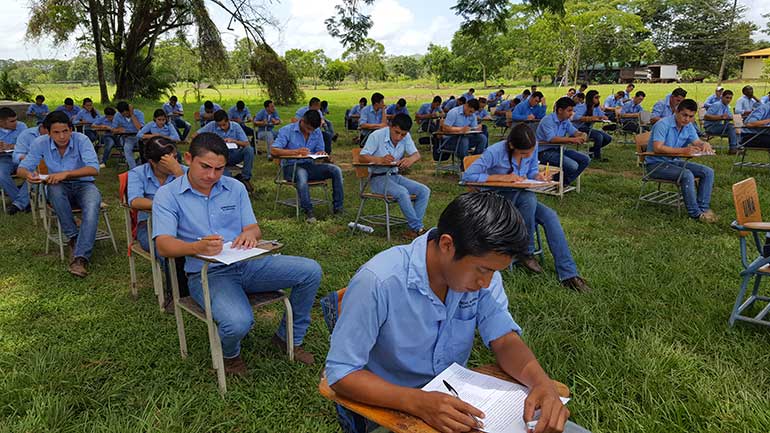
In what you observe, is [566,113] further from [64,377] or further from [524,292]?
[64,377]

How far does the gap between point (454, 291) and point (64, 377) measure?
2691 millimetres

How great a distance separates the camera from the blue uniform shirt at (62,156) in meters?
5.22

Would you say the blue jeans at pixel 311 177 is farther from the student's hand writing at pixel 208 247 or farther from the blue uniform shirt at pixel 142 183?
the student's hand writing at pixel 208 247

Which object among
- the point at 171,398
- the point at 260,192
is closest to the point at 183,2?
Answer: the point at 260,192

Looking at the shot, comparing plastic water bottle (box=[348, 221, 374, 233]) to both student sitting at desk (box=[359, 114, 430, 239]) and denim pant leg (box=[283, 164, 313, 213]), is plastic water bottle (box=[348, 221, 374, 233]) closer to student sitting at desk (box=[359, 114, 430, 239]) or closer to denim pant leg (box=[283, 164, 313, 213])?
student sitting at desk (box=[359, 114, 430, 239])

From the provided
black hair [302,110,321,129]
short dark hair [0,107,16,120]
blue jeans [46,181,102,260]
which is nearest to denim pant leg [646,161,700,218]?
black hair [302,110,321,129]

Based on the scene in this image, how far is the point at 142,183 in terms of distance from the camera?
13.7 ft

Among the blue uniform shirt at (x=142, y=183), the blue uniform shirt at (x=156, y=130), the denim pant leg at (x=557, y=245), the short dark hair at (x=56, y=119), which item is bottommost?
the denim pant leg at (x=557, y=245)

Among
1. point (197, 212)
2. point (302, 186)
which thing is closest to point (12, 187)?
point (302, 186)

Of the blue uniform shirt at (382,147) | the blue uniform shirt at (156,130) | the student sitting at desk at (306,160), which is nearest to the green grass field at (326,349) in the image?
the blue uniform shirt at (382,147)

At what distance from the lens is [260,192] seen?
27.2 feet

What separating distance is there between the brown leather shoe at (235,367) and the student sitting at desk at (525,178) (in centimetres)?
235

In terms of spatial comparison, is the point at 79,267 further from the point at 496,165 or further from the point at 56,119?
the point at 496,165

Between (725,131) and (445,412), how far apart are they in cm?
1275
